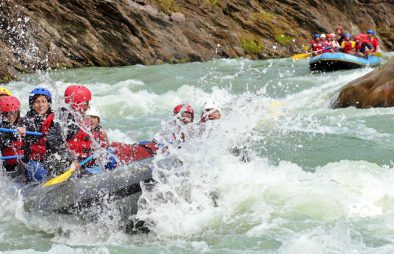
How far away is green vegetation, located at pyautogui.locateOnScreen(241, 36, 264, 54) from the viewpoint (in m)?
21.8

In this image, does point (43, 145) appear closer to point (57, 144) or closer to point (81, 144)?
point (57, 144)

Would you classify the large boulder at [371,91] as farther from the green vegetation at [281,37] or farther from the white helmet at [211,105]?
the green vegetation at [281,37]

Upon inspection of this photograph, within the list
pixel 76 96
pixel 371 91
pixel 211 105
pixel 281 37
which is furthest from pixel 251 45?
pixel 76 96

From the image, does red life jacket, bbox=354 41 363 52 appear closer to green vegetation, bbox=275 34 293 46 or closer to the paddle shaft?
green vegetation, bbox=275 34 293 46

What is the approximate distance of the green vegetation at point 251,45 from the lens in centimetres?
2184

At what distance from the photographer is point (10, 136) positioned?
652 cm

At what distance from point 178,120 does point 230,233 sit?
1490mm

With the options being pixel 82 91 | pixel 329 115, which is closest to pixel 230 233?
pixel 82 91

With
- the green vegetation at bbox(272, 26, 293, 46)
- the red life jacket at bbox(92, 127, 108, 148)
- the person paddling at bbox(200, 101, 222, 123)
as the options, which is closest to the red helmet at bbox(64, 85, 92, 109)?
the red life jacket at bbox(92, 127, 108, 148)

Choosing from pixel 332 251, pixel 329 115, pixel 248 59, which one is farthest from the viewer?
pixel 248 59

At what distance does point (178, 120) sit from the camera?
21.3 ft

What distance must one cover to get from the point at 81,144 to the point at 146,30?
A: 44.9ft

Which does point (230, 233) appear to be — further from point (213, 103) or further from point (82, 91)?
point (82, 91)

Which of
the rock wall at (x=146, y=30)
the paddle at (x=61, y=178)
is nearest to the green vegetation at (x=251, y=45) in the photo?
the rock wall at (x=146, y=30)
